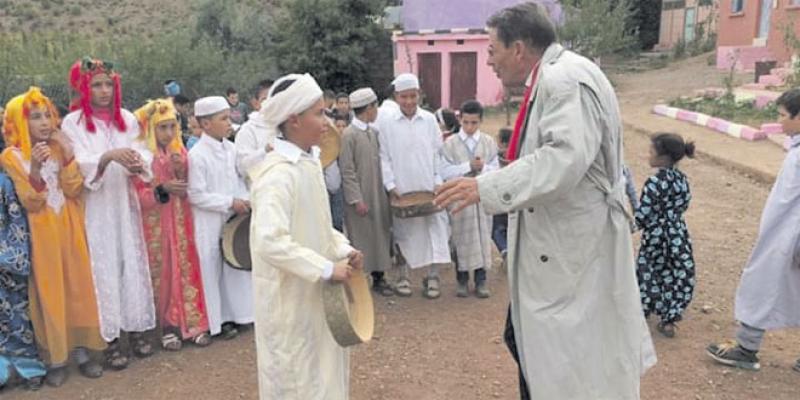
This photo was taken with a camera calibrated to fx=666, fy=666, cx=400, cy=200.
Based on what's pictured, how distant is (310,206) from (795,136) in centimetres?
295

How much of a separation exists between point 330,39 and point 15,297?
17863 millimetres

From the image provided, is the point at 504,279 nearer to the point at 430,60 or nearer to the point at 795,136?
the point at 795,136

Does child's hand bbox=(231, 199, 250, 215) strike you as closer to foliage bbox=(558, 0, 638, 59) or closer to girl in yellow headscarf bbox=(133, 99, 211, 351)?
girl in yellow headscarf bbox=(133, 99, 211, 351)

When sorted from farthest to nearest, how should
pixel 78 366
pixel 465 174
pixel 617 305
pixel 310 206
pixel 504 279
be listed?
pixel 504 279 → pixel 465 174 → pixel 78 366 → pixel 310 206 → pixel 617 305

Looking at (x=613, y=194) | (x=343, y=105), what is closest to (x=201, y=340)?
(x=613, y=194)

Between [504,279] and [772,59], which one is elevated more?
[772,59]

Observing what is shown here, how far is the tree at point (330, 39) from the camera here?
20828 millimetres

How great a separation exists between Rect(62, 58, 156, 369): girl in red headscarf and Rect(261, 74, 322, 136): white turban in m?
1.69

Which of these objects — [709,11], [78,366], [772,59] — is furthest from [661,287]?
[709,11]

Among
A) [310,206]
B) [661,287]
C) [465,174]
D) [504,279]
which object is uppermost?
[310,206]

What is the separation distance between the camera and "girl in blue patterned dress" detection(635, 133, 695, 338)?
172 inches

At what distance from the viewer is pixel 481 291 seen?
18.0ft

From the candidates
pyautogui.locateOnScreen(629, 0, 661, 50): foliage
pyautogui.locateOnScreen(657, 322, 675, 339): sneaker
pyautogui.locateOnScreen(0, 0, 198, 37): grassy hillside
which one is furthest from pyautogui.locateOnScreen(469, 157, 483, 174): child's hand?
pyautogui.locateOnScreen(0, 0, 198, 37): grassy hillside

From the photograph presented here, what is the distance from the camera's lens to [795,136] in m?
3.87
